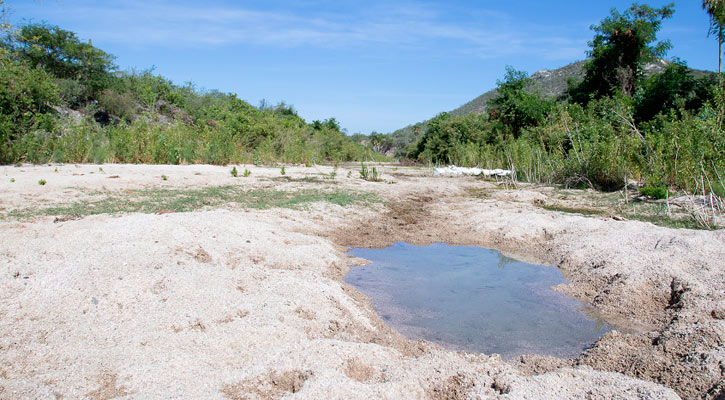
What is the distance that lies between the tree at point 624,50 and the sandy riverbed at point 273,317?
2225 centimetres

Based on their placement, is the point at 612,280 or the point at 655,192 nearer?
the point at 612,280

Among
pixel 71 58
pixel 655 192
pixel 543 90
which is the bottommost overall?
pixel 655 192

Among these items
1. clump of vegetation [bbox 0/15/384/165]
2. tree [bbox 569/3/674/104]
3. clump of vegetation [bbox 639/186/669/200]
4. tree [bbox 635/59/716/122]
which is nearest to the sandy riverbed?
clump of vegetation [bbox 639/186/669/200]

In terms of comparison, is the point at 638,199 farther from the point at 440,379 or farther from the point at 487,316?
the point at 440,379

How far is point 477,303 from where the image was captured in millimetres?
4059

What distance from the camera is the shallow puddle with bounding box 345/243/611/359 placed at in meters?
3.28

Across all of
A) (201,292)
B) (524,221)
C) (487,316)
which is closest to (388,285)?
(487,316)

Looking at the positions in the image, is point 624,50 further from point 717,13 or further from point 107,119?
point 107,119

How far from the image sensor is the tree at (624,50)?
79.0 feet

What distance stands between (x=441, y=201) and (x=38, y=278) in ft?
26.4

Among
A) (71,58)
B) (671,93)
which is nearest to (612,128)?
(671,93)

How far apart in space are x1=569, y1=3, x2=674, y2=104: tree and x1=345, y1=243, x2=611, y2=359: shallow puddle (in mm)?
22496

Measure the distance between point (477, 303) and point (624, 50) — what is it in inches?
1021

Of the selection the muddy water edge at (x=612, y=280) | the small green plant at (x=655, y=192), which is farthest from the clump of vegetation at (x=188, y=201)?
the small green plant at (x=655, y=192)
